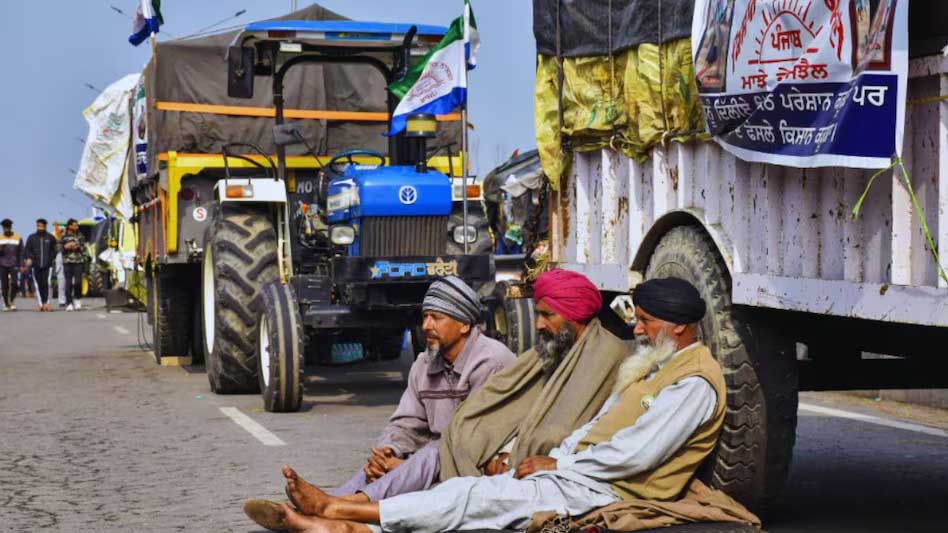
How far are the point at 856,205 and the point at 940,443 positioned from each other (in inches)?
212

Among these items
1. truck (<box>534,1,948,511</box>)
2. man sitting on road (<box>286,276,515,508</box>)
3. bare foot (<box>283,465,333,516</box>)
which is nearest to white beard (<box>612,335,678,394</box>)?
truck (<box>534,1,948,511</box>)

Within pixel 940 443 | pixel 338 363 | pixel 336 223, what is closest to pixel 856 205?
pixel 940 443

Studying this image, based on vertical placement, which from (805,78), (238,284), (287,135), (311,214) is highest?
(287,135)

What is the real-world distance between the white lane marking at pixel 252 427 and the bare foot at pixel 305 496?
4.70 metres

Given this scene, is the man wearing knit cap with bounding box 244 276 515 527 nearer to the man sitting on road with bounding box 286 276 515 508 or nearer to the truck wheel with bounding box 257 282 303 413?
the man sitting on road with bounding box 286 276 515 508

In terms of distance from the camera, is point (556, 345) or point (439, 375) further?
point (439, 375)

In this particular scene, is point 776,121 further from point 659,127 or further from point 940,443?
point 940,443

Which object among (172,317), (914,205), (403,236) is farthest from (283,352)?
(914,205)

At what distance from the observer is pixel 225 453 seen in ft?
34.9

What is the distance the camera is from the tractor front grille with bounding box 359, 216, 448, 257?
13359 millimetres

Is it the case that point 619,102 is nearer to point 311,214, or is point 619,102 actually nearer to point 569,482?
point 569,482

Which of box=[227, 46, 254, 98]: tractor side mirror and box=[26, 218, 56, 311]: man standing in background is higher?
box=[227, 46, 254, 98]: tractor side mirror

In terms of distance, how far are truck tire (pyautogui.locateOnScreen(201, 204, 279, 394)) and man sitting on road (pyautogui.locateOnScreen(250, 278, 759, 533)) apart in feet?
24.8

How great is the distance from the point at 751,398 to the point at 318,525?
6.62ft
